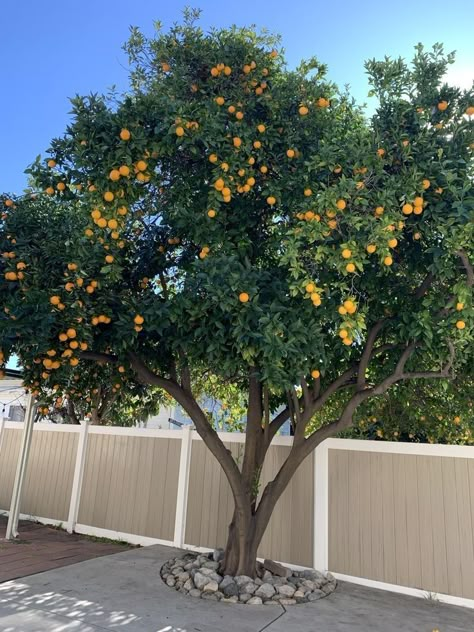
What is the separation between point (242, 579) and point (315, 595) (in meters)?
0.73

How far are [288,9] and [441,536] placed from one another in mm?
6457

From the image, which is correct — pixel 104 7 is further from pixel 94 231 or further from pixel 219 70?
pixel 94 231

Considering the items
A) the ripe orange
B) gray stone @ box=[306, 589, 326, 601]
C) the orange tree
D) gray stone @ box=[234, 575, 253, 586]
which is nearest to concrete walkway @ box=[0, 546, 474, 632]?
gray stone @ box=[306, 589, 326, 601]

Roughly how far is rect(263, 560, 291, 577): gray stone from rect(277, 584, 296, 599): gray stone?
1.43 ft

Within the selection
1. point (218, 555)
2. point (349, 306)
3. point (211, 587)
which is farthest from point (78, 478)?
point (349, 306)

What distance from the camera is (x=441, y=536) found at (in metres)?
5.03

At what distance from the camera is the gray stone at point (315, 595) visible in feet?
15.6

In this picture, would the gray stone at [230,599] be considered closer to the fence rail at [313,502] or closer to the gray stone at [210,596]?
the gray stone at [210,596]

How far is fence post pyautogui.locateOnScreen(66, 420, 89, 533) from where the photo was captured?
7.71 metres

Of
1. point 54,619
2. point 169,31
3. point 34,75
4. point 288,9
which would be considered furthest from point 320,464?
point 34,75

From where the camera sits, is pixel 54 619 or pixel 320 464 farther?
pixel 320 464

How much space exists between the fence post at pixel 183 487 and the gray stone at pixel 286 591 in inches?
84.8

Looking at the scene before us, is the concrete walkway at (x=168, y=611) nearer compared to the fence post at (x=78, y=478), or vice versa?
the concrete walkway at (x=168, y=611)

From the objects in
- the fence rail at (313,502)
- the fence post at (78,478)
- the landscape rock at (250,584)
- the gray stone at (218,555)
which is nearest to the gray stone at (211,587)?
the landscape rock at (250,584)
